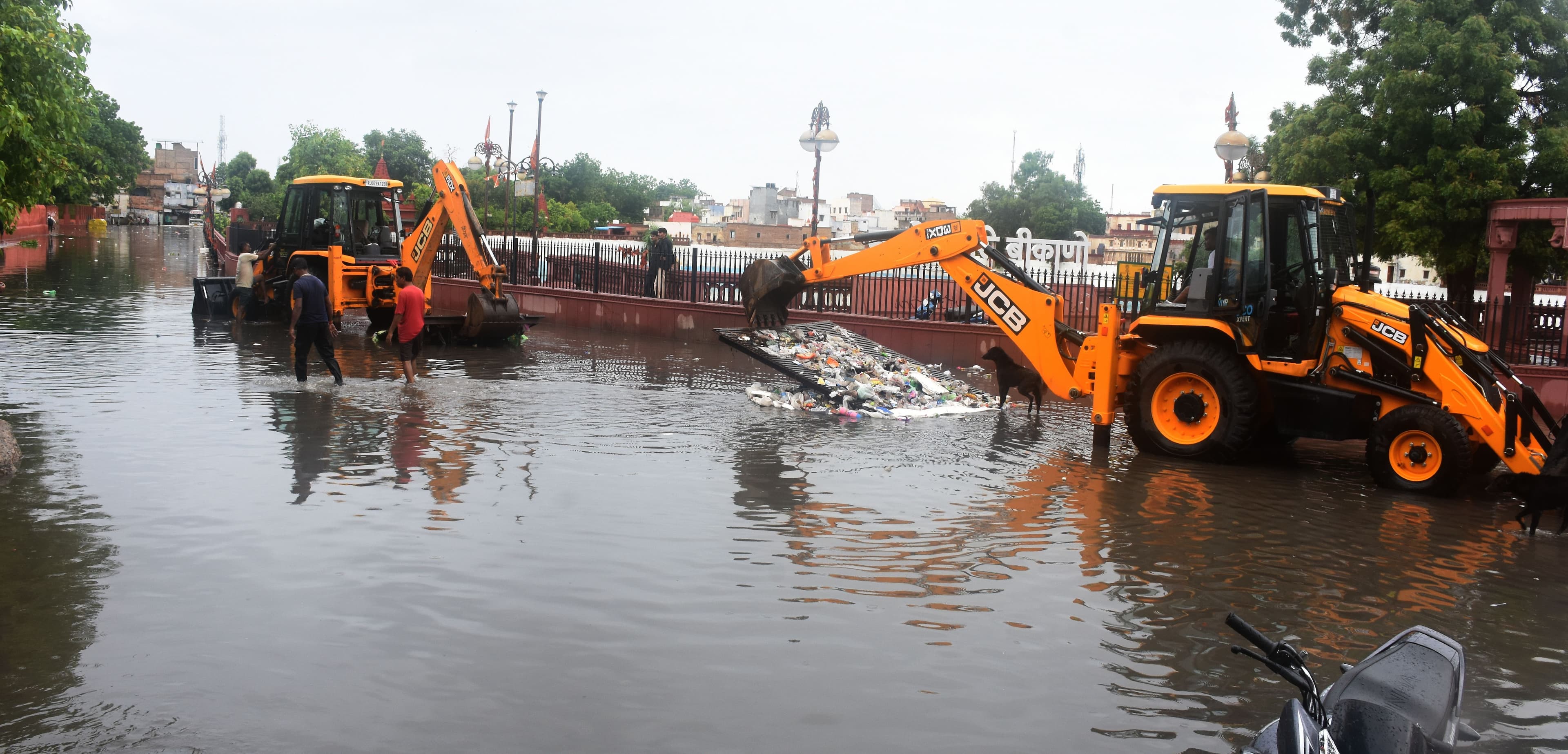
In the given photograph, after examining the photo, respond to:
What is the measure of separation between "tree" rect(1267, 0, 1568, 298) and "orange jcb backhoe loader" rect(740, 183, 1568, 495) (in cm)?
926

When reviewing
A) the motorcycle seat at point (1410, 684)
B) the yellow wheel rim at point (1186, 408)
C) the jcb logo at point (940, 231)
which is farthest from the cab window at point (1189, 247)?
the motorcycle seat at point (1410, 684)

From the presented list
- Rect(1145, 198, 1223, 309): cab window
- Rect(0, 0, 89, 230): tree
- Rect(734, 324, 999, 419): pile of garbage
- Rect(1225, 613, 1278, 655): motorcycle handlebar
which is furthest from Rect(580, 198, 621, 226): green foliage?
Rect(1225, 613, 1278, 655): motorcycle handlebar

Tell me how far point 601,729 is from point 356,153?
9768 centimetres

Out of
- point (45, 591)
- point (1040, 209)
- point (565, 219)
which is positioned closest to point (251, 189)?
point (565, 219)

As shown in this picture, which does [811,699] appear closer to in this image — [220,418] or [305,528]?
[305,528]

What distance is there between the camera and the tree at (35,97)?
14.8 m

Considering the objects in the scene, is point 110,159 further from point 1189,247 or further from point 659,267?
point 1189,247

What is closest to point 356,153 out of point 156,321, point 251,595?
point 156,321

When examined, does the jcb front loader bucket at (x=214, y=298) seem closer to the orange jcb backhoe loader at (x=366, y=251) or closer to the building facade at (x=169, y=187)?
the orange jcb backhoe loader at (x=366, y=251)

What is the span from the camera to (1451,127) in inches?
784

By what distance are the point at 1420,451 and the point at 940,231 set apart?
5878 mm

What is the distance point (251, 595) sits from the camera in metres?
6.19

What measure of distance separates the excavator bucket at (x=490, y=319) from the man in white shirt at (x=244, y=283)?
508 centimetres

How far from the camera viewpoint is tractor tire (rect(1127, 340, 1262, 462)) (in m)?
11.2
